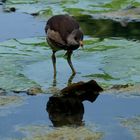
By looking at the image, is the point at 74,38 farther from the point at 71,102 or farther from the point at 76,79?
the point at 71,102

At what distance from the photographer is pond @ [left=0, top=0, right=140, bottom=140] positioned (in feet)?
18.0

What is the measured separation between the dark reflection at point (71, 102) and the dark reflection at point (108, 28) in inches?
125

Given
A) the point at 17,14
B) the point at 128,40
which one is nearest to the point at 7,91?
the point at 128,40

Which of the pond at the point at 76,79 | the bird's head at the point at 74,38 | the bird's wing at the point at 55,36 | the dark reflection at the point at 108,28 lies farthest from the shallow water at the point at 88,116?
the dark reflection at the point at 108,28

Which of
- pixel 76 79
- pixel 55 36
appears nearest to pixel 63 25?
pixel 55 36

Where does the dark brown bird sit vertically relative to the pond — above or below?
above

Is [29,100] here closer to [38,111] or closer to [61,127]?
[38,111]

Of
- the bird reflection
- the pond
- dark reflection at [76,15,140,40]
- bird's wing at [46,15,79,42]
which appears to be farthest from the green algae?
dark reflection at [76,15,140,40]

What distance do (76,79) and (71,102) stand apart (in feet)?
3.06

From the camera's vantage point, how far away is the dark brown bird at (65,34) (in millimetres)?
7059

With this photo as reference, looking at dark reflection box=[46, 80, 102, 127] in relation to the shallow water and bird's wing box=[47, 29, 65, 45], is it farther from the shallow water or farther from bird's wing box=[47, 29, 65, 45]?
bird's wing box=[47, 29, 65, 45]

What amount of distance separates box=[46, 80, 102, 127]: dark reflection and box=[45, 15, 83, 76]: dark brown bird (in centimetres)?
66

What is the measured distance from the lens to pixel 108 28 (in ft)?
35.5

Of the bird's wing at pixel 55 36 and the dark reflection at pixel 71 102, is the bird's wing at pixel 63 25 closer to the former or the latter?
the bird's wing at pixel 55 36
